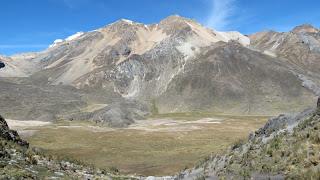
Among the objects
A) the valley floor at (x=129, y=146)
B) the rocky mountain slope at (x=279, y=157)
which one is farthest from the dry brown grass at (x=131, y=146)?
the rocky mountain slope at (x=279, y=157)

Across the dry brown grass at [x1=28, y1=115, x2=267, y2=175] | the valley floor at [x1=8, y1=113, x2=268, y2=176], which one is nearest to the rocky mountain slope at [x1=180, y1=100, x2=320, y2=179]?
the dry brown grass at [x1=28, y1=115, x2=267, y2=175]

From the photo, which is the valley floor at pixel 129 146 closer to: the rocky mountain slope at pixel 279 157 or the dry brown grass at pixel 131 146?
the dry brown grass at pixel 131 146

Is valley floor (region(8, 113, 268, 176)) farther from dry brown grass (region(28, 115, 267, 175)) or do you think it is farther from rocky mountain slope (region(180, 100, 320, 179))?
rocky mountain slope (region(180, 100, 320, 179))

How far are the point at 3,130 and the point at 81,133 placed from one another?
135 m

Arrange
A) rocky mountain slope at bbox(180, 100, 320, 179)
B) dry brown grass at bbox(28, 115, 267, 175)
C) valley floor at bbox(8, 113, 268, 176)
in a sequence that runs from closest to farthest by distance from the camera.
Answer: rocky mountain slope at bbox(180, 100, 320, 179) < dry brown grass at bbox(28, 115, 267, 175) < valley floor at bbox(8, 113, 268, 176)

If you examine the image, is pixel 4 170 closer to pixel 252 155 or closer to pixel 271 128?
pixel 252 155

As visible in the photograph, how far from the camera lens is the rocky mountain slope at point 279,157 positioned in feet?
75.6

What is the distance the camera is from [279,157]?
25.7m

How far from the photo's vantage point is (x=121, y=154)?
10381 cm

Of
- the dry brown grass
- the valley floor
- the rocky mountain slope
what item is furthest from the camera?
Result: the valley floor

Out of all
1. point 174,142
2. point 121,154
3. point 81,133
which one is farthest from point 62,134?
point 121,154

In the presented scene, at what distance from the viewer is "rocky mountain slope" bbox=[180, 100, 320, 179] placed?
2303cm

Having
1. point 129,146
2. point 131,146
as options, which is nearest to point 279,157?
point 131,146

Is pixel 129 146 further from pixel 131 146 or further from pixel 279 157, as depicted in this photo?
pixel 279 157
